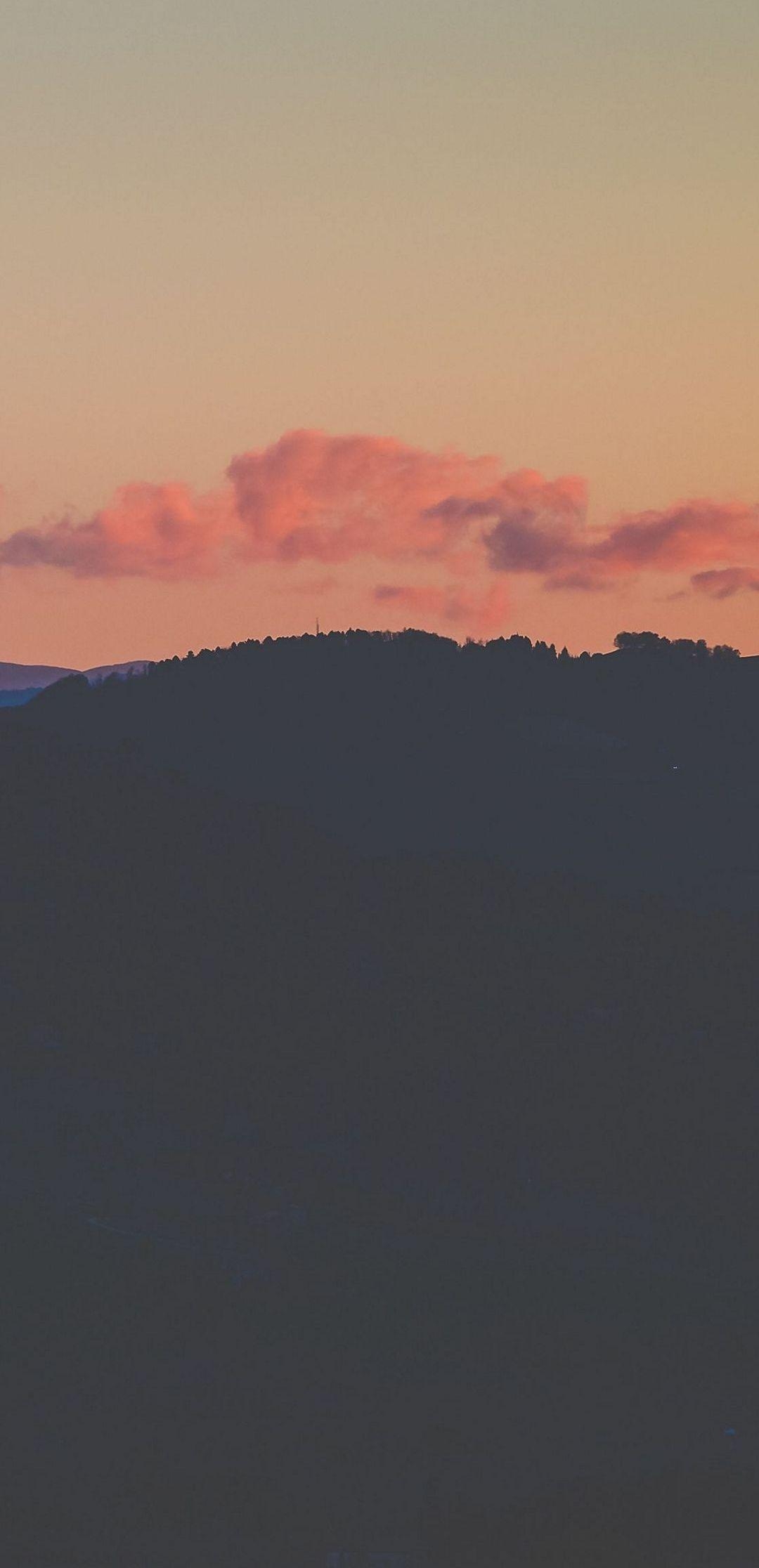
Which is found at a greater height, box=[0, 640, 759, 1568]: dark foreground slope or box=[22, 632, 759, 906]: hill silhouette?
box=[22, 632, 759, 906]: hill silhouette

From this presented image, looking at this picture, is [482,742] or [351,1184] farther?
[482,742]

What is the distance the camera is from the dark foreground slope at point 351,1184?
5494 centimetres

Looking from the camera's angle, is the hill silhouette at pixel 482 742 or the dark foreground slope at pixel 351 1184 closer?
the dark foreground slope at pixel 351 1184

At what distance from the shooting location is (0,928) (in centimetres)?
11262

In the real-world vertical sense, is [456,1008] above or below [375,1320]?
above

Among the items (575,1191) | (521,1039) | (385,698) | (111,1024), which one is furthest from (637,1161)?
(385,698)

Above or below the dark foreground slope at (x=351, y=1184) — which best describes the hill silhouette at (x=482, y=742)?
above

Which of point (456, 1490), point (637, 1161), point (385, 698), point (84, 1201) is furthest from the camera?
point (385, 698)

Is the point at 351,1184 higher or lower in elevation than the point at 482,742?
lower

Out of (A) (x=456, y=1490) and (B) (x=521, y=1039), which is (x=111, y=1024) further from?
(A) (x=456, y=1490)

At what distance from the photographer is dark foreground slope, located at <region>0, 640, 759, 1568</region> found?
5494cm

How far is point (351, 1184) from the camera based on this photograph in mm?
80438

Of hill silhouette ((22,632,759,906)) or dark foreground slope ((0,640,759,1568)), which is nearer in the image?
dark foreground slope ((0,640,759,1568))

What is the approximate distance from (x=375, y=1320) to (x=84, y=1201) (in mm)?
14917
